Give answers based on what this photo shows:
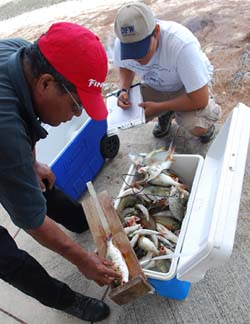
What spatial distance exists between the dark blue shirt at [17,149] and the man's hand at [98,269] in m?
0.33

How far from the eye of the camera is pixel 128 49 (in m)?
2.03

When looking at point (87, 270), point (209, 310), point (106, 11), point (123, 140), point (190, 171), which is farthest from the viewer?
point (106, 11)

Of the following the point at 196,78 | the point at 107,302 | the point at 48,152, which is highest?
the point at 196,78

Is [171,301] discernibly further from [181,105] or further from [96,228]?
[181,105]

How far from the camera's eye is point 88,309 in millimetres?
1748

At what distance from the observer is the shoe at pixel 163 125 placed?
2648 mm

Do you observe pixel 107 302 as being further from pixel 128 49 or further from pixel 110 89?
pixel 110 89

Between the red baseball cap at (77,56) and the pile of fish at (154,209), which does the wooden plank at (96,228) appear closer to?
the pile of fish at (154,209)

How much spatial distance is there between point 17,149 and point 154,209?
99cm

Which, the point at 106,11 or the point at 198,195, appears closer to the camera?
the point at 198,195

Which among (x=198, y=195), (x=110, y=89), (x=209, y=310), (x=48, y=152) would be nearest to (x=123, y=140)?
(x=48, y=152)

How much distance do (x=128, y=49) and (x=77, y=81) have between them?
3.26 feet

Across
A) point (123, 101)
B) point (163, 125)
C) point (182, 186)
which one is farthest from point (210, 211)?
point (163, 125)

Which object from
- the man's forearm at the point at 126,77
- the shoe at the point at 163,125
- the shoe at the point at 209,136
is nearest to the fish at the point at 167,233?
the shoe at the point at 209,136
